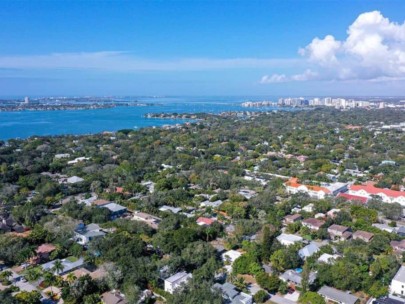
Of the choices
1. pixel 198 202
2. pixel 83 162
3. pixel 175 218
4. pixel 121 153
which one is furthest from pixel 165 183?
pixel 121 153

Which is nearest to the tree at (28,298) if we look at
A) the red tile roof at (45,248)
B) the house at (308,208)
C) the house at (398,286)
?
the red tile roof at (45,248)

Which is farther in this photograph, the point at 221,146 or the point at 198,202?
the point at 221,146

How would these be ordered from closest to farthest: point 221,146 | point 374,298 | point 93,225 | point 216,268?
point 374,298
point 216,268
point 93,225
point 221,146

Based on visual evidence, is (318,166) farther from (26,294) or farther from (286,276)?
(26,294)

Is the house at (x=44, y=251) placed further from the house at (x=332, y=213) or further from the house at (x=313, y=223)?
the house at (x=332, y=213)

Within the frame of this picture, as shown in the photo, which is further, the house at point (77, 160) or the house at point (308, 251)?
the house at point (77, 160)

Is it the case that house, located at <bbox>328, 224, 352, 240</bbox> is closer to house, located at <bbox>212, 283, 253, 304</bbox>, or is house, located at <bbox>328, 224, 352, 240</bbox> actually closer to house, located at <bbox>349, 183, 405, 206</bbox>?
house, located at <bbox>212, 283, 253, 304</bbox>
